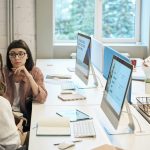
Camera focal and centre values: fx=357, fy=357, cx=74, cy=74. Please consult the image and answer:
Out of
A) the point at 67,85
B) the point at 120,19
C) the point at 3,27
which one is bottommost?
the point at 67,85

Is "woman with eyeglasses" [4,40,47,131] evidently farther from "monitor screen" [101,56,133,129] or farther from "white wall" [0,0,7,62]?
"white wall" [0,0,7,62]

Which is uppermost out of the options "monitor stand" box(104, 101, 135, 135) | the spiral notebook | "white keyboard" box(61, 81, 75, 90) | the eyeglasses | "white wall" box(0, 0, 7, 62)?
"white wall" box(0, 0, 7, 62)

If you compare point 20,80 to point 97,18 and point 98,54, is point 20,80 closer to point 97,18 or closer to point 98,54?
point 98,54

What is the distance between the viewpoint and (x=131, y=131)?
2088 mm

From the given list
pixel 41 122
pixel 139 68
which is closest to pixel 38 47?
pixel 139 68

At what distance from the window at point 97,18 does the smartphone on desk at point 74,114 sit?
2735 millimetres

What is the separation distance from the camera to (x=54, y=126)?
2137 millimetres

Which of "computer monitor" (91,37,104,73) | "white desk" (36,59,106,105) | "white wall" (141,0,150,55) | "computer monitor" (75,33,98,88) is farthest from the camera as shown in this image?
"white wall" (141,0,150,55)

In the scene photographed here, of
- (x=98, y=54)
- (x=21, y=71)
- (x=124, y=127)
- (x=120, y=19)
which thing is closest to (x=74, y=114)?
(x=124, y=127)

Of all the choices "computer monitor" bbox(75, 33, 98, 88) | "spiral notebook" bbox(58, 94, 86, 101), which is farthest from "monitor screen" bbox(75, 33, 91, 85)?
"spiral notebook" bbox(58, 94, 86, 101)

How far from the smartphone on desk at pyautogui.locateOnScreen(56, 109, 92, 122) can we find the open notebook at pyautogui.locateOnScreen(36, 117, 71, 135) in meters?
0.09

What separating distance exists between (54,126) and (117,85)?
46 centimetres

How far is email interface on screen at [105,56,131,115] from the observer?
6.14 ft

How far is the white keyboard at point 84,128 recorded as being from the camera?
2010 millimetres
